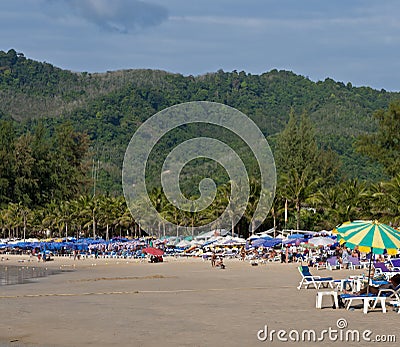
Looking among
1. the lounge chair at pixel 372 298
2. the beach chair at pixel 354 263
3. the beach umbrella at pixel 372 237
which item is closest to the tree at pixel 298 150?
the beach chair at pixel 354 263

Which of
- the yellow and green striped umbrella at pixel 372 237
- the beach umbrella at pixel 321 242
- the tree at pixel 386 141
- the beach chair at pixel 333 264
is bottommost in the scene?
the beach chair at pixel 333 264

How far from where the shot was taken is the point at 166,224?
7581 cm

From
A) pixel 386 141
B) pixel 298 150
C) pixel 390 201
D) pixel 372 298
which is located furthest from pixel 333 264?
pixel 298 150

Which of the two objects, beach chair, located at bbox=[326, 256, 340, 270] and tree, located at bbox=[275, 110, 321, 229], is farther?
tree, located at bbox=[275, 110, 321, 229]

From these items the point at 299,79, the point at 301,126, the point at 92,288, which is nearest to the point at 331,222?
the point at 301,126

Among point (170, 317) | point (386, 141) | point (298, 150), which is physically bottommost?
point (170, 317)

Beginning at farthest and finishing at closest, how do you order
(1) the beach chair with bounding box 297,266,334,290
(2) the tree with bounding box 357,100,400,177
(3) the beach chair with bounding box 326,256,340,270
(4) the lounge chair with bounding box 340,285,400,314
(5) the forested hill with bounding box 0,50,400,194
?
1. (5) the forested hill with bounding box 0,50,400,194
2. (2) the tree with bounding box 357,100,400,177
3. (3) the beach chair with bounding box 326,256,340,270
4. (1) the beach chair with bounding box 297,266,334,290
5. (4) the lounge chair with bounding box 340,285,400,314

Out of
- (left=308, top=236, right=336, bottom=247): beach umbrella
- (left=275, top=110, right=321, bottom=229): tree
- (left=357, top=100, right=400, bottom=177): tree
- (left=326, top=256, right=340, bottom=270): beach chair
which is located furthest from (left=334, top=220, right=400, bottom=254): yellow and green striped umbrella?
(left=275, top=110, right=321, bottom=229): tree

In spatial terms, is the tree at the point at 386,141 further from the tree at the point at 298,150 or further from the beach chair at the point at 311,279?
the beach chair at the point at 311,279

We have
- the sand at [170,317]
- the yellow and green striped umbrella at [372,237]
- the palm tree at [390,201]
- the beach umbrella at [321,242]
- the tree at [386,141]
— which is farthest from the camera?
the tree at [386,141]

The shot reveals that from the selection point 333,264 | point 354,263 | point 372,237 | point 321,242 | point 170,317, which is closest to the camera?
point 170,317

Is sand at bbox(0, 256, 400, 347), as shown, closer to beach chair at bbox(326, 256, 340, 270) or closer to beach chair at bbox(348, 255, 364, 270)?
beach chair at bbox(348, 255, 364, 270)

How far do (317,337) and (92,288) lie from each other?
13.3 meters

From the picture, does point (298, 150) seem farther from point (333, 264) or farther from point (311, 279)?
point (311, 279)
